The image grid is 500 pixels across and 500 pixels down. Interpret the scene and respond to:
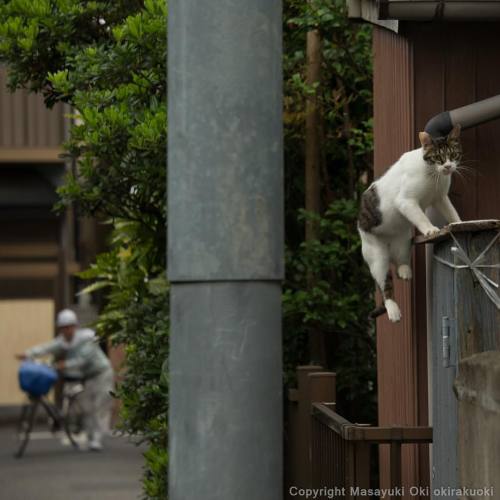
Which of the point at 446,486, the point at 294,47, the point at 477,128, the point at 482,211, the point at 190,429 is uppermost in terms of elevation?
the point at 294,47

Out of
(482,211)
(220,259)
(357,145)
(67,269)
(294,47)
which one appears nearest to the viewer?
(220,259)

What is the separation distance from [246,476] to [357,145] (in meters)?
6.40

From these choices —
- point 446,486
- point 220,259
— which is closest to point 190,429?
point 220,259

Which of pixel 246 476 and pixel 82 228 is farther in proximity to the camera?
pixel 82 228

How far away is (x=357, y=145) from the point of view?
32.0 feet

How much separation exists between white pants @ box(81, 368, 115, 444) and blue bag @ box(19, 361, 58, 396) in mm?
534

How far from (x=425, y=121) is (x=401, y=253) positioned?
0.81 meters

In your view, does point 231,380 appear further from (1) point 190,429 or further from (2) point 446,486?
(2) point 446,486

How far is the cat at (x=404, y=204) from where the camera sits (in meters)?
5.50

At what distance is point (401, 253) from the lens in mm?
5938

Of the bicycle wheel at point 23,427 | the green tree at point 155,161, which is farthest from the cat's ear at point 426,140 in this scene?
the bicycle wheel at point 23,427

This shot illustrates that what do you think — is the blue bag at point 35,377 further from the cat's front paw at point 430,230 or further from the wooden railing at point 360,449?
the cat's front paw at point 430,230

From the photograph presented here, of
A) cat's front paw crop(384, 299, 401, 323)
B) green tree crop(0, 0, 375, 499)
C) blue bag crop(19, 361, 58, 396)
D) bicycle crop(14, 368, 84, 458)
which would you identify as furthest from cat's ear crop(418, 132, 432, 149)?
blue bag crop(19, 361, 58, 396)

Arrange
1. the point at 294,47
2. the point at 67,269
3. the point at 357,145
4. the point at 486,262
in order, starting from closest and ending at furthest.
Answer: the point at 486,262, the point at 357,145, the point at 294,47, the point at 67,269
